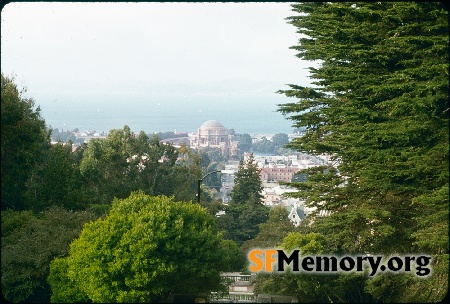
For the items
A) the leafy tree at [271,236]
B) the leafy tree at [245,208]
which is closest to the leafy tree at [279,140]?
the leafy tree at [245,208]

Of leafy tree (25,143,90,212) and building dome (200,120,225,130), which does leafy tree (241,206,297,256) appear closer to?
building dome (200,120,225,130)

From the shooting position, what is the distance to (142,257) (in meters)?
11.5

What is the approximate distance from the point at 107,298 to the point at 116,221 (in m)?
1.37

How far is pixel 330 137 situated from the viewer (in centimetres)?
1530

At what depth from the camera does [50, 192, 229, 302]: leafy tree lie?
1151cm

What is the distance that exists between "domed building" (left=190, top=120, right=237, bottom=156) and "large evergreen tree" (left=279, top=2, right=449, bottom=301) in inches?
246

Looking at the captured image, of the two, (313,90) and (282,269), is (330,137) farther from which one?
(282,269)

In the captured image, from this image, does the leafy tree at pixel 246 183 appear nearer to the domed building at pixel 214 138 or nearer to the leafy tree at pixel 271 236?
the domed building at pixel 214 138

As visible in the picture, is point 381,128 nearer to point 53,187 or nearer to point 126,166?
point 53,187

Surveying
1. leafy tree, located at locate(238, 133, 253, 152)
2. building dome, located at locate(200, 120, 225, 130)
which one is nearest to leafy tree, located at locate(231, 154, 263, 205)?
leafy tree, located at locate(238, 133, 253, 152)

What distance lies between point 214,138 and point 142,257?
12299 millimetres

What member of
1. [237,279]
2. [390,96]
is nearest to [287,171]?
[237,279]

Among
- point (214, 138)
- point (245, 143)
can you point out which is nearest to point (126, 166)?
point (214, 138)

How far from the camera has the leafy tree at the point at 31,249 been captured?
1244 cm
